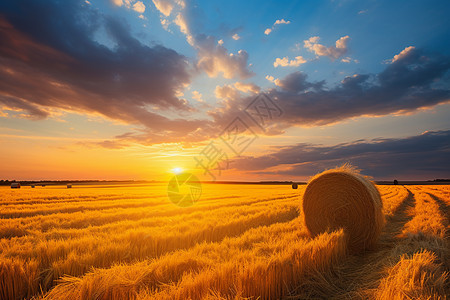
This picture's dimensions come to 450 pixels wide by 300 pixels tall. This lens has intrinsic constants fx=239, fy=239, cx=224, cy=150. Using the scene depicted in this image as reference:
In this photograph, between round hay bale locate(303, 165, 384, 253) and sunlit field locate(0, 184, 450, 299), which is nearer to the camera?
sunlit field locate(0, 184, 450, 299)

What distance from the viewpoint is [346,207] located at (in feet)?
24.9

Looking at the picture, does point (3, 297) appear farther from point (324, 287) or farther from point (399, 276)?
point (399, 276)

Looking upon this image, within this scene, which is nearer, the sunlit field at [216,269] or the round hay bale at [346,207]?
the sunlit field at [216,269]

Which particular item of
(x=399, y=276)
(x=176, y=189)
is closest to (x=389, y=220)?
(x=399, y=276)

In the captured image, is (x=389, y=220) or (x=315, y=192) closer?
(x=315, y=192)

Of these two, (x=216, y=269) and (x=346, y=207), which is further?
(x=346, y=207)

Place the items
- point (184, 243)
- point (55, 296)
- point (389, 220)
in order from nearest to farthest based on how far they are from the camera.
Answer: point (55, 296) → point (184, 243) → point (389, 220)

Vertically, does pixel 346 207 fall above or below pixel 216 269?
above

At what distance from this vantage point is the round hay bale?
6965 mm

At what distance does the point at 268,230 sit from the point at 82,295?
222 inches

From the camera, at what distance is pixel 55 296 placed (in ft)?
9.11

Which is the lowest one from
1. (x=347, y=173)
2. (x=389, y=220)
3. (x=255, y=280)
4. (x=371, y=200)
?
(x=389, y=220)

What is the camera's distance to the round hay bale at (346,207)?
6965 mm

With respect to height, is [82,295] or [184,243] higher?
[82,295]
